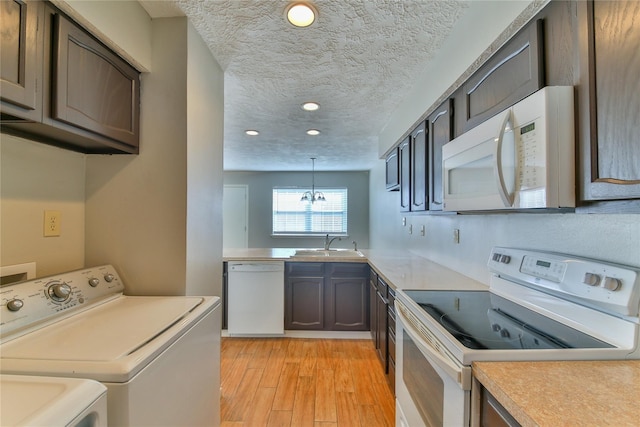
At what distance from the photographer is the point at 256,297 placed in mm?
3029

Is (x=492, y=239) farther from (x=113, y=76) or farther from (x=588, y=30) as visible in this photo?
(x=113, y=76)

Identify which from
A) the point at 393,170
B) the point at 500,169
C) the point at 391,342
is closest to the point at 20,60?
the point at 500,169

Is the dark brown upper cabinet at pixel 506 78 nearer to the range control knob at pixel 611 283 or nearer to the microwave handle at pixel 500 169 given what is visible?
the microwave handle at pixel 500 169

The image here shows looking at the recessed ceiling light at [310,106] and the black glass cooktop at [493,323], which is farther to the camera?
the recessed ceiling light at [310,106]

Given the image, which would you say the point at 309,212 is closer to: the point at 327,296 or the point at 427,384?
the point at 327,296

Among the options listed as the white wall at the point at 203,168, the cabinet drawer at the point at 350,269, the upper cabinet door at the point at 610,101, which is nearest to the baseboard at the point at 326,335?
the cabinet drawer at the point at 350,269

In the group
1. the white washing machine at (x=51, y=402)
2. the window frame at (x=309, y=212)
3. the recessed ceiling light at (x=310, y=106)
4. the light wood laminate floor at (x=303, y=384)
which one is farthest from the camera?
the window frame at (x=309, y=212)

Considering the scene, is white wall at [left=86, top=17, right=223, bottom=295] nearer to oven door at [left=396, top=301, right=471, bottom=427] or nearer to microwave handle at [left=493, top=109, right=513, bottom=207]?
oven door at [left=396, top=301, right=471, bottom=427]

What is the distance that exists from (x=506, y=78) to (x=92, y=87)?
67.6 inches

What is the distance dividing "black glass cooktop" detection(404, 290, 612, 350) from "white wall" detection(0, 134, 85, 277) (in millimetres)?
1742

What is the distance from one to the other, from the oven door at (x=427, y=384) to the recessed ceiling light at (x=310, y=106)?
1924 millimetres

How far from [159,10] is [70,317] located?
58.8 inches

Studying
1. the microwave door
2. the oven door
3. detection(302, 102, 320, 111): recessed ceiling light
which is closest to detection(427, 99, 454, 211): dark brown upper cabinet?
the microwave door

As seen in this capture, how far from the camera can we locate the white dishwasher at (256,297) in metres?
3.03
